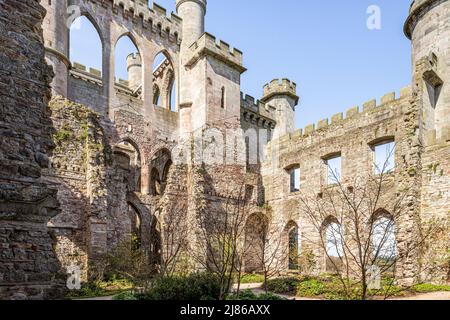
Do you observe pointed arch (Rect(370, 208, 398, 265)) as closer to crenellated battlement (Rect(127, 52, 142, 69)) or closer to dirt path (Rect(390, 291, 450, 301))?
dirt path (Rect(390, 291, 450, 301))

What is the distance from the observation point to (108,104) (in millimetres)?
19141

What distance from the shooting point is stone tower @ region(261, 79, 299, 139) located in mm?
27078

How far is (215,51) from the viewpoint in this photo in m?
21.6

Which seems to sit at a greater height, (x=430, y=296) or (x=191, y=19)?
(x=191, y=19)

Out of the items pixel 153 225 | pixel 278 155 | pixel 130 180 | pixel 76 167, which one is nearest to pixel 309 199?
pixel 278 155

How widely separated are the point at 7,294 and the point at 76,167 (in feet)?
34.2

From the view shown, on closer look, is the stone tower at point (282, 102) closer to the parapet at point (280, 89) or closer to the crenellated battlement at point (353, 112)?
the parapet at point (280, 89)

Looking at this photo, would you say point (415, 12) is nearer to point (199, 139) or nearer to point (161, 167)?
point (199, 139)

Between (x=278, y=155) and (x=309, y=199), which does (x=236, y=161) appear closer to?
(x=278, y=155)

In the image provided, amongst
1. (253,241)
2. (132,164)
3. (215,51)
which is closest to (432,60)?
(215,51)

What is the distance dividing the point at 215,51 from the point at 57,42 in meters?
8.79

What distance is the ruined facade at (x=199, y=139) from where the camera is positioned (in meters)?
14.5

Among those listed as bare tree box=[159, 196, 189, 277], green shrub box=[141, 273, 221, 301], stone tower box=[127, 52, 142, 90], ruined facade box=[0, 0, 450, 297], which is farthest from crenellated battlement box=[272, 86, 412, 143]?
stone tower box=[127, 52, 142, 90]

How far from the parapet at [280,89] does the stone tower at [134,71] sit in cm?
1234
